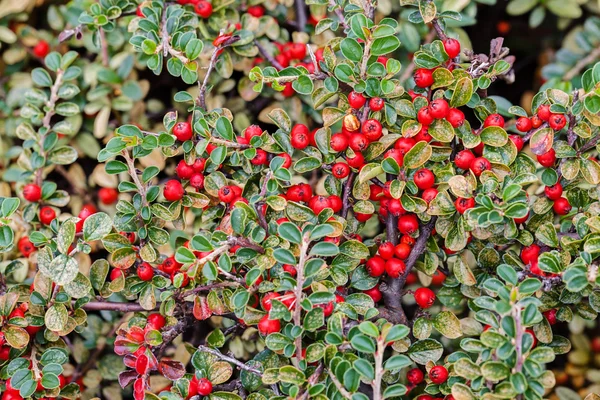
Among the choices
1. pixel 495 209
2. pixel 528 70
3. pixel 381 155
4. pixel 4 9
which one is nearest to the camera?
pixel 495 209

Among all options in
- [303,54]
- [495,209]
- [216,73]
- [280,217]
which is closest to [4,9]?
[216,73]

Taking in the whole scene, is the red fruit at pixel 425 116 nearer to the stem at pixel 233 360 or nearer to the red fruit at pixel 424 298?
the red fruit at pixel 424 298

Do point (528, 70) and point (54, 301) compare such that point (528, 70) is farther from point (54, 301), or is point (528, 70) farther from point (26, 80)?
point (54, 301)

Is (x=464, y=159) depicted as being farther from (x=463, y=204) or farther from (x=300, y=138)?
(x=300, y=138)

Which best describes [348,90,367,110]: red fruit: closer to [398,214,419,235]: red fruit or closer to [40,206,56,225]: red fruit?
[398,214,419,235]: red fruit

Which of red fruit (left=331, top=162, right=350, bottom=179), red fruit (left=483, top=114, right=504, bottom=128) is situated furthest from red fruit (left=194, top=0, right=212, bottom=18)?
red fruit (left=483, top=114, right=504, bottom=128)
